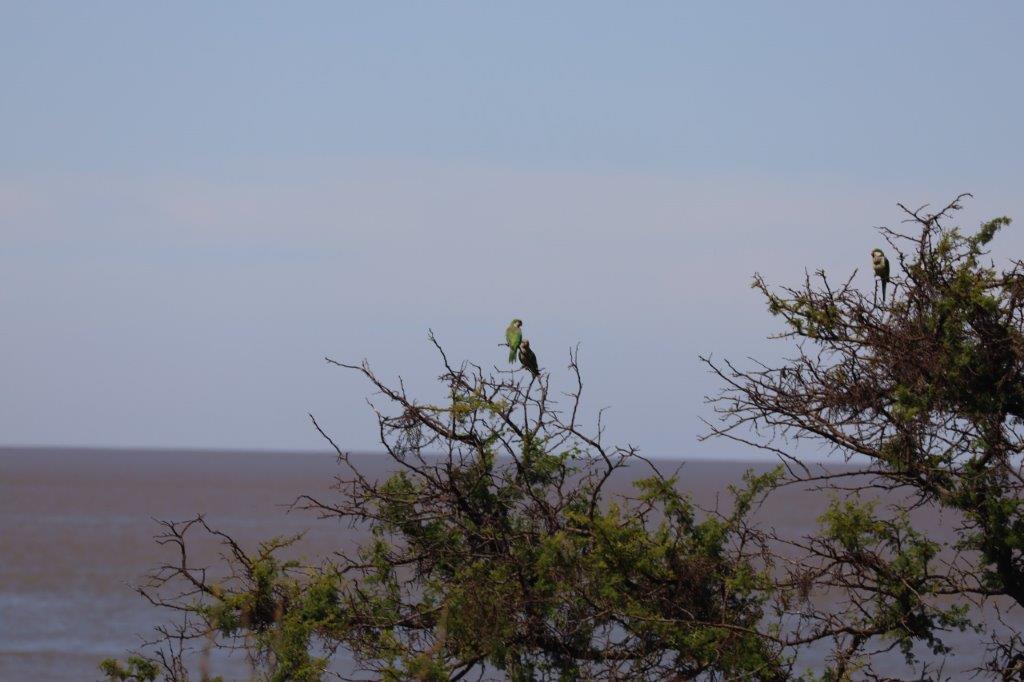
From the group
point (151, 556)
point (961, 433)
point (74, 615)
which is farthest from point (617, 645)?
point (151, 556)

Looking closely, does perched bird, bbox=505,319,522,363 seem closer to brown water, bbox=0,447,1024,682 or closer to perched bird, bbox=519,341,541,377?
perched bird, bbox=519,341,541,377

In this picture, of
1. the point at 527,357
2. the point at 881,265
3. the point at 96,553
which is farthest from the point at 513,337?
the point at 96,553

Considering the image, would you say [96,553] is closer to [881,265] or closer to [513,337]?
[513,337]

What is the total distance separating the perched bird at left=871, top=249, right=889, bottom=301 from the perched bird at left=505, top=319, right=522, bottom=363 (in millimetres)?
2311

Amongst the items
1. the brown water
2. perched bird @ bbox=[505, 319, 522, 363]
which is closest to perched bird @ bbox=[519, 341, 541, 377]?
perched bird @ bbox=[505, 319, 522, 363]

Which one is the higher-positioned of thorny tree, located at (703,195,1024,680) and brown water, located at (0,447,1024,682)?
thorny tree, located at (703,195,1024,680)

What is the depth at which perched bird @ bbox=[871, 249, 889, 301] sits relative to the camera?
8930 mm

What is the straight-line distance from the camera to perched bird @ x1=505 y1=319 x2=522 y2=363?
905cm

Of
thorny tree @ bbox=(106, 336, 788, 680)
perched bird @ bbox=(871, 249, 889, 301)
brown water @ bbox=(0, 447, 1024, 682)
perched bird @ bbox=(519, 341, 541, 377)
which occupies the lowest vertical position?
brown water @ bbox=(0, 447, 1024, 682)

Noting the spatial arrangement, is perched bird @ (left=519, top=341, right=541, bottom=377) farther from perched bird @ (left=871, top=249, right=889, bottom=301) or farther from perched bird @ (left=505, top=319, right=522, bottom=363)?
perched bird @ (left=871, top=249, right=889, bottom=301)

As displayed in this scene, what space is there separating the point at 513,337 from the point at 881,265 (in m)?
2.43

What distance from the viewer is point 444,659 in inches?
322

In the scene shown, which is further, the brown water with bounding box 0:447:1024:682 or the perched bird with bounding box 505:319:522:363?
the brown water with bounding box 0:447:1024:682

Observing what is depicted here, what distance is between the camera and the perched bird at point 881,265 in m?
8.93
